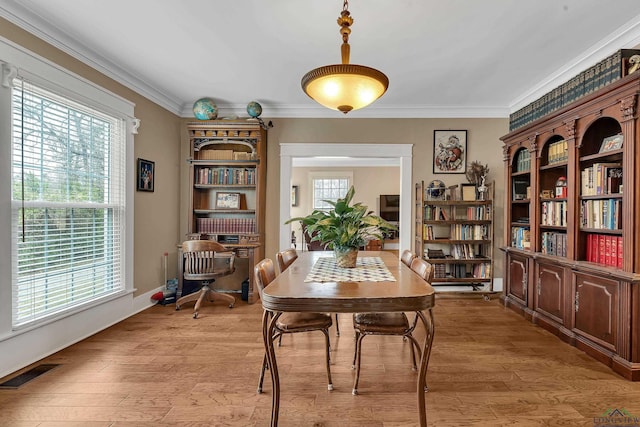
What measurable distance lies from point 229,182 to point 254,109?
1046 millimetres

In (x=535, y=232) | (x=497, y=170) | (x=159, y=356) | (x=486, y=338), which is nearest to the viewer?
(x=159, y=356)

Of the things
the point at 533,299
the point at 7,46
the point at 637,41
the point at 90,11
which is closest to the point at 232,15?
the point at 90,11

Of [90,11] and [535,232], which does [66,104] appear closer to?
[90,11]

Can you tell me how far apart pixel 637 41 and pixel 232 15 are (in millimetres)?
3269

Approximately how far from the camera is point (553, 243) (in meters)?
3.13

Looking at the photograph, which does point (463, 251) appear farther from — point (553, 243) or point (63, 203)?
point (63, 203)

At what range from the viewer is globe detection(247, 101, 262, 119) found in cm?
420

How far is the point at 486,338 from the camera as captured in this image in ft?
9.61

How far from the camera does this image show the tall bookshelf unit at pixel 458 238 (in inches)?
168

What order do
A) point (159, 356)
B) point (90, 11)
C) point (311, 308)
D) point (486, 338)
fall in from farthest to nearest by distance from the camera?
point (486, 338) < point (159, 356) < point (90, 11) < point (311, 308)

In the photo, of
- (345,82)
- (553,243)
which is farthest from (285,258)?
(553,243)

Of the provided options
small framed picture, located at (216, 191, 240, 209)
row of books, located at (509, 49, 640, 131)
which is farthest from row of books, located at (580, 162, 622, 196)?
small framed picture, located at (216, 191, 240, 209)

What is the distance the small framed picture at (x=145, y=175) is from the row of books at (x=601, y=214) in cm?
450

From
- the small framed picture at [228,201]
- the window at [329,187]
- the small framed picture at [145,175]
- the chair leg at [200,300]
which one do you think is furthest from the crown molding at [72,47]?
the window at [329,187]
